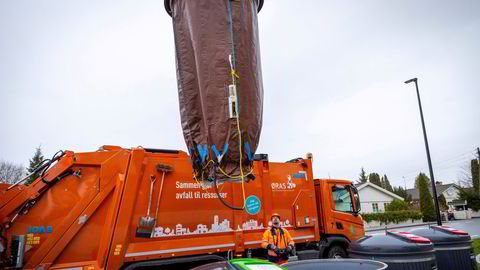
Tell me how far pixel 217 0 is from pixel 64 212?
4.82 meters

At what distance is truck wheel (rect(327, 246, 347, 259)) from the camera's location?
8789 millimetres

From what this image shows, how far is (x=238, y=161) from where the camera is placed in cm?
265

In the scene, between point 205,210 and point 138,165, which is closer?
point 138,165

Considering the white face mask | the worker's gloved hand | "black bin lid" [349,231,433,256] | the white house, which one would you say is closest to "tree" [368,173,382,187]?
the white house

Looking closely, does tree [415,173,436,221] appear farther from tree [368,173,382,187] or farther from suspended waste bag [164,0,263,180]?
tree [368,173,382,187]

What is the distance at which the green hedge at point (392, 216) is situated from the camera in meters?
33.8

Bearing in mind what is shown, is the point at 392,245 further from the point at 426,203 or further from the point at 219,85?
the point at 426,203

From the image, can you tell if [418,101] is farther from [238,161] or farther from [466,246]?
[238,161]

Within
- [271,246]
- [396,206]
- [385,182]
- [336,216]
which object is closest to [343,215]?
[336,216]

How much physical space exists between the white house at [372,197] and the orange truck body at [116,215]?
122 feet

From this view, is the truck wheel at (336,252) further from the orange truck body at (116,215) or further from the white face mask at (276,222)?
the white face mask at (276,222)

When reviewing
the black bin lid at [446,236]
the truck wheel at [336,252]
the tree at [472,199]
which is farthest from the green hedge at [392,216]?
the black bin lid at [446,236]

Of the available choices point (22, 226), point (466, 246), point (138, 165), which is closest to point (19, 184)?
point (22, 226)

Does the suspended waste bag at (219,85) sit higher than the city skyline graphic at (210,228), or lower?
higher
